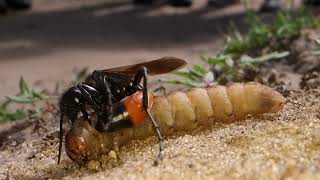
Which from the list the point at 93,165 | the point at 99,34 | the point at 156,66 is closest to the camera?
the point at 93,165

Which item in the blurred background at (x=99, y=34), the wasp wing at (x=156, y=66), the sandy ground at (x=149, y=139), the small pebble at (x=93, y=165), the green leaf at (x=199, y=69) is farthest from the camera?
the blurred background at (x=99, y=34)

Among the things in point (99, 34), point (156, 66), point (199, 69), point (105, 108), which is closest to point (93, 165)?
point (105, 108)

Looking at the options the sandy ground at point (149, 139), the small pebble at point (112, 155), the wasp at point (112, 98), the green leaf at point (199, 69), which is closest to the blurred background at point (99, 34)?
the sandy ground at point (149, 139)

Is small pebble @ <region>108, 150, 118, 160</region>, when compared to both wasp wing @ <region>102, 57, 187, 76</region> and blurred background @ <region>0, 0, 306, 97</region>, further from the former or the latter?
blurred background @ <region>0, 0, 306, 97</region>

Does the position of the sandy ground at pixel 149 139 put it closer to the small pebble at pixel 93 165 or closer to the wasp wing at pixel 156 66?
the small pebble at pixel 93 165

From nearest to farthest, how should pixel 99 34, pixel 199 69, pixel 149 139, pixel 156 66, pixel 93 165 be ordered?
1. pixel 93 165
2. pixel 156 66
3. pixel 149 139
4. pixel 199 69
5. pixel 99 34

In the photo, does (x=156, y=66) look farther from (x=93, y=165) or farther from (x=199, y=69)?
(x=199, y=69)

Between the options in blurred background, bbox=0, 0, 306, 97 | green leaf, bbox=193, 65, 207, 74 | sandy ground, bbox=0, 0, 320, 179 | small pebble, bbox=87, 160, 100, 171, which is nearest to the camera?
sandy ground, bbox=0, 0, 320, 179

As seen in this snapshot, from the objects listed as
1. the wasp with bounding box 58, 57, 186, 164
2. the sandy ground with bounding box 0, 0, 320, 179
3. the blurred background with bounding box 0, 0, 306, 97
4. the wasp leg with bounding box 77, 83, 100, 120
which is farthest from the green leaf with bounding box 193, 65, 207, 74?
the blurred background with bounding box 0, 0, 306, 97
